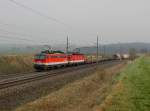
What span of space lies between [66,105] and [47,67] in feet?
87.3

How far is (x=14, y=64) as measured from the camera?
147ft

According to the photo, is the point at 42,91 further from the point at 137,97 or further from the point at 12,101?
the point at 137,97

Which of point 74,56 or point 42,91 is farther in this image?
point 74,56

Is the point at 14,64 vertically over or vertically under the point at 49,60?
under

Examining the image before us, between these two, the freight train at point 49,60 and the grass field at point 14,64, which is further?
the grass field at point 14,64

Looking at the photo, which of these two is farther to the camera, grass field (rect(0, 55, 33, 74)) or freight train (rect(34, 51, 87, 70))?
grass field (rect(0, 55, 33, 74))

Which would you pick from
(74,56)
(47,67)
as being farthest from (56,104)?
(74,56)

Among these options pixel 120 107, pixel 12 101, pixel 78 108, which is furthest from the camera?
pixel 12 101

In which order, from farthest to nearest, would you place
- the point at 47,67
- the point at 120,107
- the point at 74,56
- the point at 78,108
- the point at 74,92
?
the point at 74,56
the point at 47,67
the point at 74,92
the point at 78,108
the point at 120,107

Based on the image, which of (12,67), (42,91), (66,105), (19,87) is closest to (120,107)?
(66,105)

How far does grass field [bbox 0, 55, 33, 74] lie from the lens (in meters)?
41.5

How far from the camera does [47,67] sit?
41.6m

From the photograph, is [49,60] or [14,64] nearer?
[49,60]

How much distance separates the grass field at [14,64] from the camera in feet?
136
